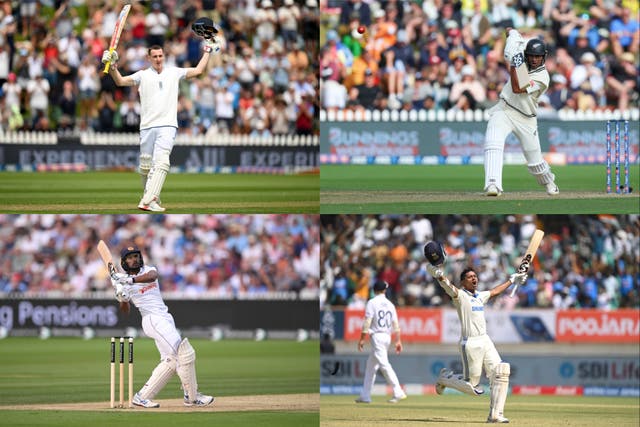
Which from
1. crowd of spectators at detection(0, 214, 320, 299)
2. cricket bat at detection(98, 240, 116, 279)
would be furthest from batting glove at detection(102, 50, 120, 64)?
crowd of spectators at detection(0, 214, 320, 299)

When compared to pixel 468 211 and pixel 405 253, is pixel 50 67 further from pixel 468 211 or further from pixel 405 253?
pixel 468 211

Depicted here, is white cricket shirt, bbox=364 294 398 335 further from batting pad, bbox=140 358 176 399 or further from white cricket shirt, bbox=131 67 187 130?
white cricket shirt, bbox=131 67 187 130

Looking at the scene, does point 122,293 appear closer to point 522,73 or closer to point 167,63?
point 522,73

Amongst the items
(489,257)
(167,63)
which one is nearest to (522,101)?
(489,257)

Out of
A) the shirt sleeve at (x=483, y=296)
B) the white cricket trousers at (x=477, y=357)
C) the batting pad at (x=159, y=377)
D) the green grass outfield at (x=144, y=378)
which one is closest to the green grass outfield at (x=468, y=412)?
the white cricket trousers at (x=477, y=357)

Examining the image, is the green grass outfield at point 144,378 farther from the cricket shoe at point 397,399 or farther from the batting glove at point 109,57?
the batting glove at point 109,57

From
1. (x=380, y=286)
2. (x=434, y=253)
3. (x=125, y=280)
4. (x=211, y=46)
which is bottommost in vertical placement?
(x=380, y=286)
